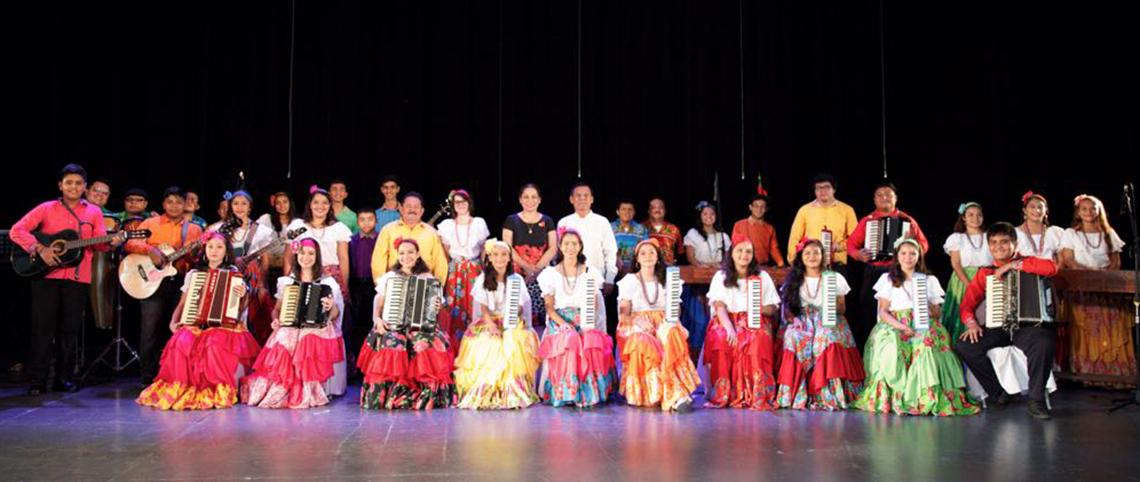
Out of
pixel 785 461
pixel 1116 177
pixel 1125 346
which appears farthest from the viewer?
pixel 1116 177

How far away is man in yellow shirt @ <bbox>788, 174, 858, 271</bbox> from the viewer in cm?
668

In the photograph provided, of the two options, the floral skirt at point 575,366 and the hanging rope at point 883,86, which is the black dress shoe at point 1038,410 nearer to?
the floral skirt at point 575,366

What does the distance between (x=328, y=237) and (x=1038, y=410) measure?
4.60 meters

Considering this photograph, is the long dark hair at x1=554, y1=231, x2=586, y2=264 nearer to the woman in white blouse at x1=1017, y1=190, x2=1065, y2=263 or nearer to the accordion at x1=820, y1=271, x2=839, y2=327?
the accordion at x1=820, y1=271, x2=839, y2=327

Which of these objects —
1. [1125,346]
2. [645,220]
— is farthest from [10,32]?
[1125,346]

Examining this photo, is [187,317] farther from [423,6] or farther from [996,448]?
[996,448]

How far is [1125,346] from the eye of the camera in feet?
19.4

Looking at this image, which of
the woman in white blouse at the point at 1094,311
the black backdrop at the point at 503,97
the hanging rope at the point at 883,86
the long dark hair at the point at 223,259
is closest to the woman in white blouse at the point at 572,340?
the long dark hair at the point at 223,259

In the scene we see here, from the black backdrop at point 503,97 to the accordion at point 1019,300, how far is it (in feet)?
9.39

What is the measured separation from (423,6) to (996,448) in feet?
19.8

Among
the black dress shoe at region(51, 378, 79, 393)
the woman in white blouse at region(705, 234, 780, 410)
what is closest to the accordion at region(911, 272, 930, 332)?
the woman in white blouse at region(705, 234, 780, 410)

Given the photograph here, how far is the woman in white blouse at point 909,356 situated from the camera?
5.07 meters

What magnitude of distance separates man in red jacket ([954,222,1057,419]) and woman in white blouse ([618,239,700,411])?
5.43 ft

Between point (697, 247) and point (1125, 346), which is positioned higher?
point (697, 247)
